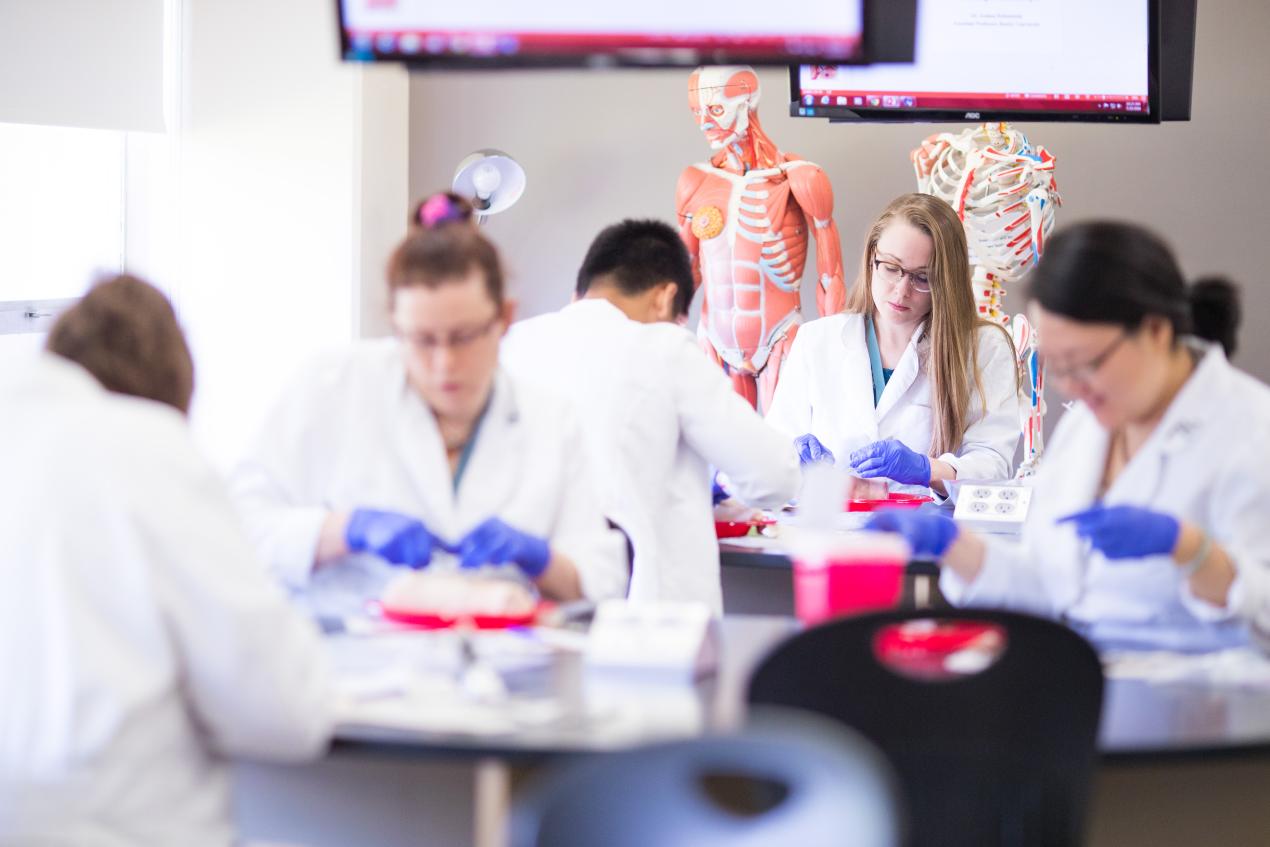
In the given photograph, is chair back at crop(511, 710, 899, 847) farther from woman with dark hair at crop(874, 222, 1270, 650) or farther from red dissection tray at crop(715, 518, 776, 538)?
red dissection tray at crop(715, 518, 776, 538)

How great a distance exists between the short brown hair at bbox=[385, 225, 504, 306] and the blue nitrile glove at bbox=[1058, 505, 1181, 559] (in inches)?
39.3

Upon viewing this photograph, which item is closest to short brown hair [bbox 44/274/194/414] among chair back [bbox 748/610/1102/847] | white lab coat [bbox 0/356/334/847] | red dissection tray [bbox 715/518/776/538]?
white lab coat [bbox 0/356/334/847]

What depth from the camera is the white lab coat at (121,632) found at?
1588 millimetres

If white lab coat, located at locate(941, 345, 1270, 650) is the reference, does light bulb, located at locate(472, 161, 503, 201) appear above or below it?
above

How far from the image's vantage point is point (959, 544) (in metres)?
2.38

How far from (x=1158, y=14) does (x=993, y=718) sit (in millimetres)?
2275

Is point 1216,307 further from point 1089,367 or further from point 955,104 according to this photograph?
point 955,104

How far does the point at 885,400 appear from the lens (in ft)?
13.1

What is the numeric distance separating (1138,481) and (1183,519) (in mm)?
92

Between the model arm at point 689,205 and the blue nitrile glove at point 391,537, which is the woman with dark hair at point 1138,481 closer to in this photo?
the blue nitrile glove at point 391,537

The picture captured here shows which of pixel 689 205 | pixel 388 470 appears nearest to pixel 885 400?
pixel 689 205

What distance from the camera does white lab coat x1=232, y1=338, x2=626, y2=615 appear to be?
241 cm

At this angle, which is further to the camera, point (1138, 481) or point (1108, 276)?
point (1138, 481)

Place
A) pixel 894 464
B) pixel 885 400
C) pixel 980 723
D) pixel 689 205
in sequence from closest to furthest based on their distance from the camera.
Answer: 1. pixel 980 723
2. pixel 894 464
3. pixel 885 400
4. pixel 689 205
